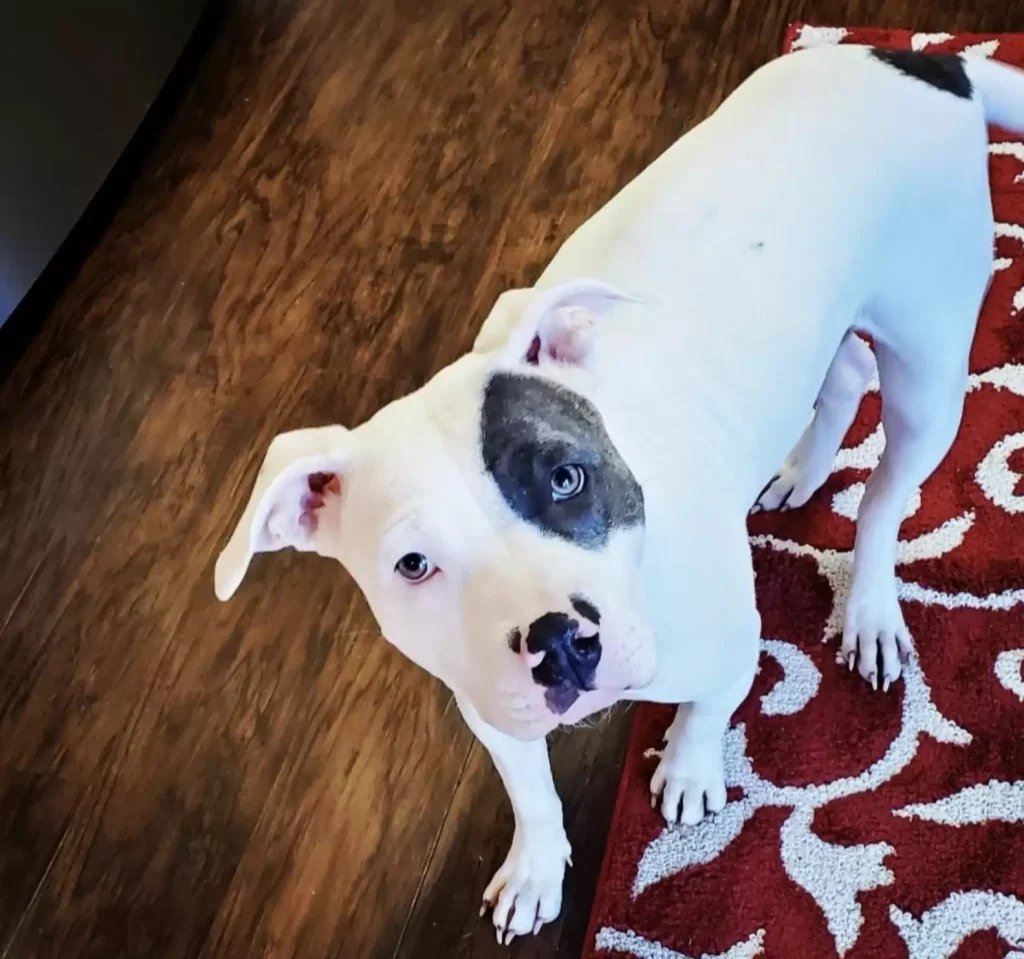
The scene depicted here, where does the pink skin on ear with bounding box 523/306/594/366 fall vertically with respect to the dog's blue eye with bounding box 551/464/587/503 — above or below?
above

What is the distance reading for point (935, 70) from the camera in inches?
59.7

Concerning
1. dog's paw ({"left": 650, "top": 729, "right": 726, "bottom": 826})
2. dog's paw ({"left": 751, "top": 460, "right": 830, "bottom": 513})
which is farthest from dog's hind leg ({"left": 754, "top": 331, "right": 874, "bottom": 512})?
dog's paw ({"left": 650, "top": 729, "right": 726, "bottom": 826})

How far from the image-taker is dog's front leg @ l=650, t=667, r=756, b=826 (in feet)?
5.38

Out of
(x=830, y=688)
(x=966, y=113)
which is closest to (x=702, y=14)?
(x=966, y=113)

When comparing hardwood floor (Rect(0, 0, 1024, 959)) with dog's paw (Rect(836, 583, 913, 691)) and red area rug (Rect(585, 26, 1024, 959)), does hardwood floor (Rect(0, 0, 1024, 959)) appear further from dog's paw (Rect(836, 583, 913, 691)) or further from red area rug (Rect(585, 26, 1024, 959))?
dog's paw (Rect(836, 583, 913, 691))

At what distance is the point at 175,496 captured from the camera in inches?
88.4

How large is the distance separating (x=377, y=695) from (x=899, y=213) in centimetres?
107

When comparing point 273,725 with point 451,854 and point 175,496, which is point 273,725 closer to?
point 451,854

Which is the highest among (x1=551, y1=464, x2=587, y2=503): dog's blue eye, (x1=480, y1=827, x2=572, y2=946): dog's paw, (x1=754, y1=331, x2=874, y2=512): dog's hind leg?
(x1=551, y1=464, x2=587, y2=503): dog's blue eye

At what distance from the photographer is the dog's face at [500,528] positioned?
1.08m

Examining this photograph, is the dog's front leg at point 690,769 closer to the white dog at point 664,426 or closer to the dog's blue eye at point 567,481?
the white dog at point 664,426

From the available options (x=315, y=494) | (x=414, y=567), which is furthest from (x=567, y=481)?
(x=315, y=494)

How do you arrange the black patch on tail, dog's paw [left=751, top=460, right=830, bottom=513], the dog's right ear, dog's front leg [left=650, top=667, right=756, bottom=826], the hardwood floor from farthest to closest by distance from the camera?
dog's paw [left=751, top=460, right=830, bottom=513]
the hardwood floor
dog's front leg [left=650, top=667, right=756, bottom=826]
the black patch on tail
the dog's right ear

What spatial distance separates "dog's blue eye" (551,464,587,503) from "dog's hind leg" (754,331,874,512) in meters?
0.77
